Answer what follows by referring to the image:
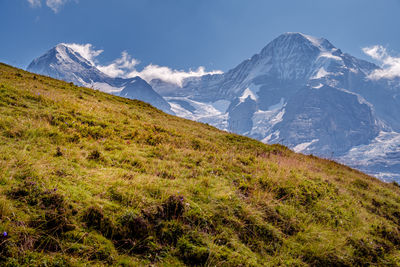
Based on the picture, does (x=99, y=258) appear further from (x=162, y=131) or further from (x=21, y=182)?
(x=162, y=131)

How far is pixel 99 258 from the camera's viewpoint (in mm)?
3762

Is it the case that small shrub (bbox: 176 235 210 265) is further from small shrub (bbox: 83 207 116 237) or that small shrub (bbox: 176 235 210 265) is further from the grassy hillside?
small shrub (bbox: 83 207 116 237)

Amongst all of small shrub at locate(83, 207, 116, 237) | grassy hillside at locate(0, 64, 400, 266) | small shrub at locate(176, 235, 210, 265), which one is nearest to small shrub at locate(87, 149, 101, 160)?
grassy hillside at locate(0, 64, 400, 266)

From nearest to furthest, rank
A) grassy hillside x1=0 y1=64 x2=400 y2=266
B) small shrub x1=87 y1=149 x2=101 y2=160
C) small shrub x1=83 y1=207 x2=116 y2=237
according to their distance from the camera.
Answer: grassy hillside x1=0 y1=64 x2=400 y2=266
small shrub x1=83 y1=207 x2=116 y2=237
small shrub x1=87 y1=149 x2=101 y2=160

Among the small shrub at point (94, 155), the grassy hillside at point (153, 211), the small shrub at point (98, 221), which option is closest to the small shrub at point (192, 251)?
the grassy hillside at point (153, 211)

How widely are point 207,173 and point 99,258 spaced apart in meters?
4.90

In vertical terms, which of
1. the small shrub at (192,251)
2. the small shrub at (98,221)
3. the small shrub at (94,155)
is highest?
the small shrub at (94,155)

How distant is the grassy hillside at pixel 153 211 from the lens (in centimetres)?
391

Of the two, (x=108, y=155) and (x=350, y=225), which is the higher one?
(x=108, y=155)

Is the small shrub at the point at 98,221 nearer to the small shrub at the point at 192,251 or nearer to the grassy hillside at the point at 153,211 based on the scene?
the grassy hillside at the point at 153,211

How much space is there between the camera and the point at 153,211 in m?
5.04

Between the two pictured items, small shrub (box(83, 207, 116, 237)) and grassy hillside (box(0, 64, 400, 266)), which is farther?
small shrub (box(83, 207, 116, 237))

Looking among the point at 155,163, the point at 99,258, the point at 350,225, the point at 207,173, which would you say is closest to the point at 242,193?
the point at 207,173

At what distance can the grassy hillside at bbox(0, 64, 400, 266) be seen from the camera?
154 inches
